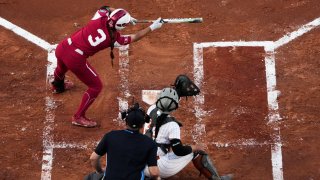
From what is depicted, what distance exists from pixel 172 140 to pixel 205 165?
0.79 meters

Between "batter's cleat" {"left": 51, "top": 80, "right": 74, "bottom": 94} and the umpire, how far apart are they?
319 cm

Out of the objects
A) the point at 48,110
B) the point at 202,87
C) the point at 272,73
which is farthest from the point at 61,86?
the point at 272,73

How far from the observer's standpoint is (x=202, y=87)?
37.6 feet

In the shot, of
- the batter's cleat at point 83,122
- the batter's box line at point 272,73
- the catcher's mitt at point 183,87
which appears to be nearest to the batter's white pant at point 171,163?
the catcher's mitt at point 183,87

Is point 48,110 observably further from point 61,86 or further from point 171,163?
point 171,163

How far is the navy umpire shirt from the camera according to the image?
823 centimetres

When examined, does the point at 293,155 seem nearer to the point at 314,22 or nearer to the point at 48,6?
the point at 314,22

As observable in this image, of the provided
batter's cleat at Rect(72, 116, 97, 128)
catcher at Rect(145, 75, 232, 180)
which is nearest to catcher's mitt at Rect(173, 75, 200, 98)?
catcher at Rect(145, 75, 232, 180)

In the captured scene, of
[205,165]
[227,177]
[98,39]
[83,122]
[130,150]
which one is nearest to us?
[130,150]

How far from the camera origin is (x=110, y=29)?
402 inches

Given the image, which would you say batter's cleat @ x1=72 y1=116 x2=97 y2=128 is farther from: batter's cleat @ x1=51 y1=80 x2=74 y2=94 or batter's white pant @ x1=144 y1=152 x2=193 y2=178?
batter's white pant @ x1=144 y1=152 x2=193 y2=178

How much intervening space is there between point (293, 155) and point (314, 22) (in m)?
3.30

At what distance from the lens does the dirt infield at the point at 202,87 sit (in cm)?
1045

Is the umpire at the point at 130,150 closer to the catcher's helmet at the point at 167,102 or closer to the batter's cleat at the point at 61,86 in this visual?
the catcher's helmet at the point at 167,102
